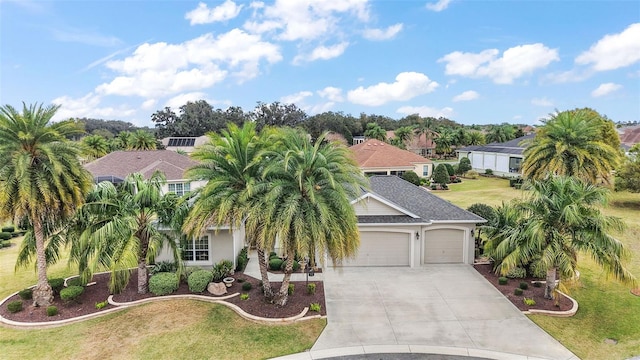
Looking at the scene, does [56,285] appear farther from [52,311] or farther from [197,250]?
[197,250]

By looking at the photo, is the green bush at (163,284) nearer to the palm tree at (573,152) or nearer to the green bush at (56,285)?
the green bush at (56,285)

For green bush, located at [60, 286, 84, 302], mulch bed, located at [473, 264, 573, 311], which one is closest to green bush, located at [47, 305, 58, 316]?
green bush, located at [60, 286, 84, 302]

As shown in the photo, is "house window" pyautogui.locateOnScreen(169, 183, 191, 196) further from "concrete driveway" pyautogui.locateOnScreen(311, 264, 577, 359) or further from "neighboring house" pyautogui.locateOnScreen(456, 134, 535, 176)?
"neighboring house" pyautogui.locateOnScreen(456, 134, 535, 176)

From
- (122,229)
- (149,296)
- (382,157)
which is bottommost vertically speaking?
(149,296)

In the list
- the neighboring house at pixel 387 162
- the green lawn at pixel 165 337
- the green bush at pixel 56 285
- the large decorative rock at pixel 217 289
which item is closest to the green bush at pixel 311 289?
the green lawn at pixel 165 337

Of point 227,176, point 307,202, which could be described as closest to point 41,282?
point 227,176

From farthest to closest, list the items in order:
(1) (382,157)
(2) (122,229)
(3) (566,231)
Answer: (1) (382,157) → (2) (122,229) → (3) (566,231)

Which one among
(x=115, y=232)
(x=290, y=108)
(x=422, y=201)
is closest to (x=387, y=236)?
(x=422, y=201)
